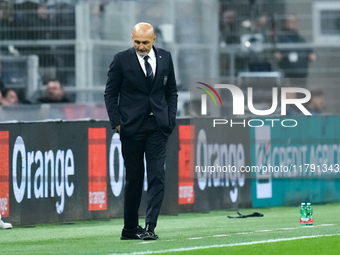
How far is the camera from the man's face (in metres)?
10.7

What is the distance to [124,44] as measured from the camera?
21234mm

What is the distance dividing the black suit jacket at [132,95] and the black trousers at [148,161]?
0.27 ft

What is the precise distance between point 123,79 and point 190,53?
11.0 metres

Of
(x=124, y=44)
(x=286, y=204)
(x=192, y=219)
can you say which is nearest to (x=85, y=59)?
(x=124, y=44)

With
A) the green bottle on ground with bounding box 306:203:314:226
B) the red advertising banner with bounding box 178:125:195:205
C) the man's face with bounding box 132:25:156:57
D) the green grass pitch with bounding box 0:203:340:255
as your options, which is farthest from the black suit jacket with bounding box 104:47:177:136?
the red advertising banner with bounding box 178:125:195:205

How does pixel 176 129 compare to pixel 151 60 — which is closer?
pixel 151 60

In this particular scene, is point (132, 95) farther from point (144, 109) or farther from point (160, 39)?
point (160, 39)

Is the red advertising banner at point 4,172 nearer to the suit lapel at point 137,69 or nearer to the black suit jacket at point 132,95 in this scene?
the black suit jacket at point 132,95

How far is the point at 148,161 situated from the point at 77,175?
3625 millimetres

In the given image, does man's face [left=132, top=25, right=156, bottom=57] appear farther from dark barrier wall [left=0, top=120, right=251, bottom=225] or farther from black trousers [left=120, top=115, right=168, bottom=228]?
dark barrier wall [left=0, top=120, right=251, bottom=225]

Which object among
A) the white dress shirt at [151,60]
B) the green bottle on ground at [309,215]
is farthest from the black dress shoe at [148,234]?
the green bottle on ground at [309,215]

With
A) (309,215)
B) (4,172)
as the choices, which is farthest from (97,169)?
(309,215)

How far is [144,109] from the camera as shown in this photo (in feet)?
35.7

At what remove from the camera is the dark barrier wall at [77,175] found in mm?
13750
